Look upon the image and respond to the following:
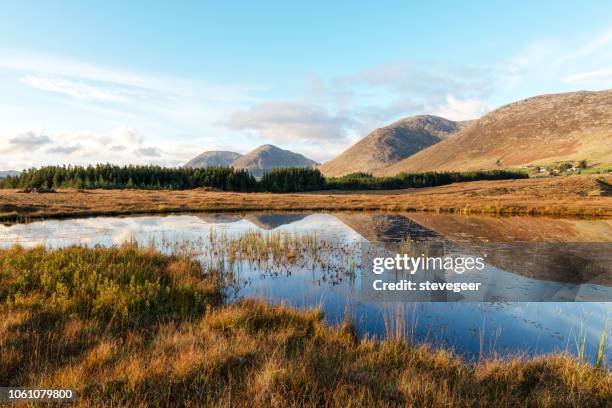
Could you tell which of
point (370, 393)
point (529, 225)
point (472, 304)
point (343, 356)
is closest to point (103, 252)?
point (343, 356)

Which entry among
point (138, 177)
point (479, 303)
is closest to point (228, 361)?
point (479, 303)

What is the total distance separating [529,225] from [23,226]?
50866 mm

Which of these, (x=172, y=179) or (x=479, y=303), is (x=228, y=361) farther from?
(x=172, y=179)

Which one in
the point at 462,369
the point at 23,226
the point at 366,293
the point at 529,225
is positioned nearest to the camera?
the point at 462,369

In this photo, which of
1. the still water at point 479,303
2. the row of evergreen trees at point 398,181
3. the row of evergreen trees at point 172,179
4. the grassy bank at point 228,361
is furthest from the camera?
the row of evergreen trees at point 398,181

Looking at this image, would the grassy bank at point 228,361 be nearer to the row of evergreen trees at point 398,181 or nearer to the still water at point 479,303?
the still water at point 479,303

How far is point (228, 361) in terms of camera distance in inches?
280

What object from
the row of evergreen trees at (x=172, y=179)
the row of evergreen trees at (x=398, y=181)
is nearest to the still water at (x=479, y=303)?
the row of evergreen trees at (x=172, y=179)

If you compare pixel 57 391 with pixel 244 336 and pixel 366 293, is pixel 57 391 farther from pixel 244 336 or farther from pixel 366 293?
pixel 366 293

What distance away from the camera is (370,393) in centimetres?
605

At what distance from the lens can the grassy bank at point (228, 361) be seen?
6.08 metres

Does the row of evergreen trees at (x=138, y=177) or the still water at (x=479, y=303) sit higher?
the row of evergreen trees at (x=138, y=177)

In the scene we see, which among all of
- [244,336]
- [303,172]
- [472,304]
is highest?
[303,172]

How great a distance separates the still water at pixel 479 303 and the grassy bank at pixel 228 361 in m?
1.19
